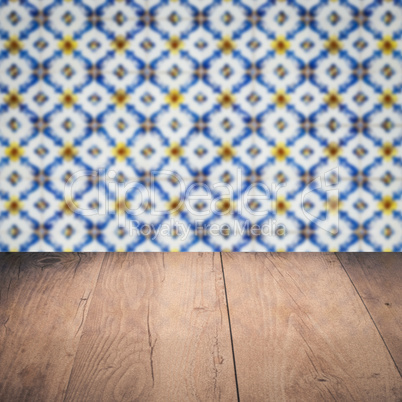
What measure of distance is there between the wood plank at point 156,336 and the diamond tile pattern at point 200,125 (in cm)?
13

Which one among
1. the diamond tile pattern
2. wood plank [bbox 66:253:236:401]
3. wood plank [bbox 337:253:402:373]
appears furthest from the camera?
the diamond tile pattern

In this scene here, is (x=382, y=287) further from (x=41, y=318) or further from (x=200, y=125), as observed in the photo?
(x=41, y=318)

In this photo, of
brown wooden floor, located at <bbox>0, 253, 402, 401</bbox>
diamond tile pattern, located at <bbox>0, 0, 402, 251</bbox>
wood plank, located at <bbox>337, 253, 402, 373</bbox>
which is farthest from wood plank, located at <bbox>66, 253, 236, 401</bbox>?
wood plank, located at <bbox>337, 253, 402, 373</bbox>

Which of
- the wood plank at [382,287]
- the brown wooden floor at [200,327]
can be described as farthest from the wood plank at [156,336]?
the wood plank at [382,287]

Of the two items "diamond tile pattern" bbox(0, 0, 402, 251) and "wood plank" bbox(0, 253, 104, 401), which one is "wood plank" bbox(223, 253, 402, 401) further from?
"wood plank" bbox(0, 253, 104, 401)

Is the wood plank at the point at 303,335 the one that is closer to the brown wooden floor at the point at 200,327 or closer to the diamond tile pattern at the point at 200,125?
the brown wooden floor at the point at 200,327

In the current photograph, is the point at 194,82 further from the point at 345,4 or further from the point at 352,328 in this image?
the point at 352,328

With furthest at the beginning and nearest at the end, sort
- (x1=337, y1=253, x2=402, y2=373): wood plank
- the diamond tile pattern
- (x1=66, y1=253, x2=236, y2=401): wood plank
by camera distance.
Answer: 1. the diamond tile pattern
2. (x1=337, y1=253, x2=402, y2=373): wood plank
3. (x1=66, y1=253, x2=236, y2=401): wood plank

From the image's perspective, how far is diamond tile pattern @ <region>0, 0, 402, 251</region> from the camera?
95 cm

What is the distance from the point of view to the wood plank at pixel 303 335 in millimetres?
581

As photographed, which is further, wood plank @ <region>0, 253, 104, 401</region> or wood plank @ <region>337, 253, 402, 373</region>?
wood plank @ <region>337, 253, 402, 373</region>

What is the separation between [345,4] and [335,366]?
728 mm

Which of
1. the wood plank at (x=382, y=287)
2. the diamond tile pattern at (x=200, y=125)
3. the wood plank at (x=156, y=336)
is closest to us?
the wood plank at (x=156, y=336)

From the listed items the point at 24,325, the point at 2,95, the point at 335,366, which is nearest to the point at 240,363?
the point at 335,366
